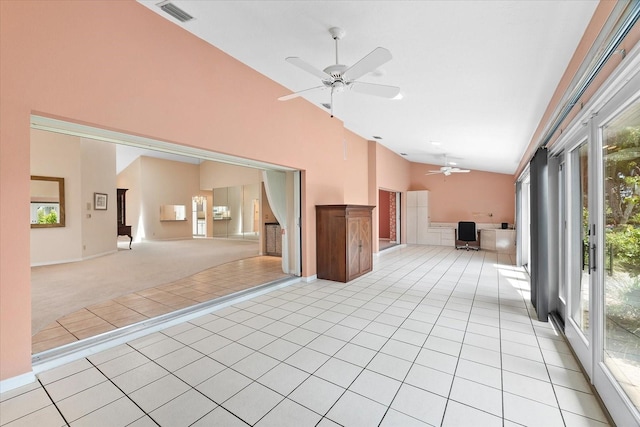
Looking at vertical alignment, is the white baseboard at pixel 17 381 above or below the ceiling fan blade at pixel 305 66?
below

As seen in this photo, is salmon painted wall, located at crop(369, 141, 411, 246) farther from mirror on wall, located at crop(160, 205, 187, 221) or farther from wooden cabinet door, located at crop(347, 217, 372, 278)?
mirror on wall, located at crop(160, 205, 187, 221)

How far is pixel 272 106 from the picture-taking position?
171 inches

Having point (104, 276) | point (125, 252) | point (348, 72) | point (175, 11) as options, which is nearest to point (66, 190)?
point (125, 252)

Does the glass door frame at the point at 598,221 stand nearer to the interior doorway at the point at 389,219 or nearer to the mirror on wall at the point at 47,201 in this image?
the interior doorway at the point at 389,219

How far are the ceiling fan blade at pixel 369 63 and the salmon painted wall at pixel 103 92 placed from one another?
6.03 feet

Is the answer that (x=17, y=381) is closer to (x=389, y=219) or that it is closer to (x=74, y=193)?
(x=74, y=193)

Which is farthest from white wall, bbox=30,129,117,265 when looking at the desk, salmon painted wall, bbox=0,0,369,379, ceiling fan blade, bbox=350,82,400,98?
the desk

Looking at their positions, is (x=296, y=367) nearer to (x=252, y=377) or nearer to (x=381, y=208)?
(x=252, y=377)

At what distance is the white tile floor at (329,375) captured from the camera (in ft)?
5.79

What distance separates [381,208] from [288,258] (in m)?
7.53

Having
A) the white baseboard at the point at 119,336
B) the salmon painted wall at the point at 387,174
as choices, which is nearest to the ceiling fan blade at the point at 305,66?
the white baseboard at the point at 119,336

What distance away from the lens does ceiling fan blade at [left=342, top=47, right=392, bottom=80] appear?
219 cm

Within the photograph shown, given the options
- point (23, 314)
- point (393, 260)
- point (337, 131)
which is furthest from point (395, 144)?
point (23, 314)

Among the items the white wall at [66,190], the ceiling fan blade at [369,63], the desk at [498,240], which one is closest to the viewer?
the ceiling fan blade at [369,63]
